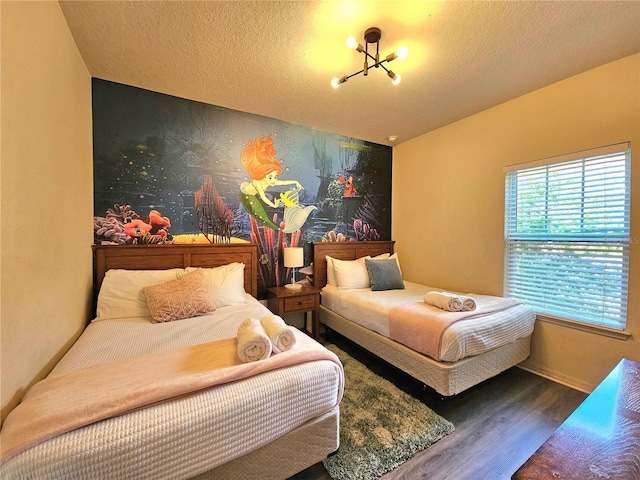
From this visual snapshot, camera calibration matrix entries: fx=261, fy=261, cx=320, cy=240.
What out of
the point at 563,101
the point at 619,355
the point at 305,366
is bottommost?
the point at 619,355

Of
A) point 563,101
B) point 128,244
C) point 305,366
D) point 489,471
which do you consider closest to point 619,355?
point 489,471

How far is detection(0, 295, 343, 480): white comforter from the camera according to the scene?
837 millimetres

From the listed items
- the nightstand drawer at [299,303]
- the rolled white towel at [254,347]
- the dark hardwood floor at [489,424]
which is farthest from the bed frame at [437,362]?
the rolled white towel at [254,347]

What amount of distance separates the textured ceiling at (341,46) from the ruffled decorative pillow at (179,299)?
1721 millimetres

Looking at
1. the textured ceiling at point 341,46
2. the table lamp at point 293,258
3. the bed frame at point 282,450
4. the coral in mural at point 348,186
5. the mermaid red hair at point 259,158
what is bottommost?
the bed frame at point 282,450

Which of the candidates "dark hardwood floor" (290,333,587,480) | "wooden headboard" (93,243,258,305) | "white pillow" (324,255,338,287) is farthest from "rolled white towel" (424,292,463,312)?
"wooden headboard" (93,243,258,305)

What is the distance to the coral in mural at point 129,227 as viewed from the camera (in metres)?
2.29

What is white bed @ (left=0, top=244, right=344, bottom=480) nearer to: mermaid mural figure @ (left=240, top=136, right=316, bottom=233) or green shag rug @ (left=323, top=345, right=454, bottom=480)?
green shag rug @ (left=323, top=345, right=454, bottom=480)

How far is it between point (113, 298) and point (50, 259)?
703 mm

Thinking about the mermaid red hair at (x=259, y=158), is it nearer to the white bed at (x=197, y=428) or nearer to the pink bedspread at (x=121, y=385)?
the white bed at (x=197, y=428)

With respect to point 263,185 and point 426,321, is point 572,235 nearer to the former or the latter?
point 426,321

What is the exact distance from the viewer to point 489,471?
4.60 ft

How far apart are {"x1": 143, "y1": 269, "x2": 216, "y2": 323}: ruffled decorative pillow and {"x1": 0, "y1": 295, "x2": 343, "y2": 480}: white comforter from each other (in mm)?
400

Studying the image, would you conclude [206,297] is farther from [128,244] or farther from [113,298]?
[128,244]
